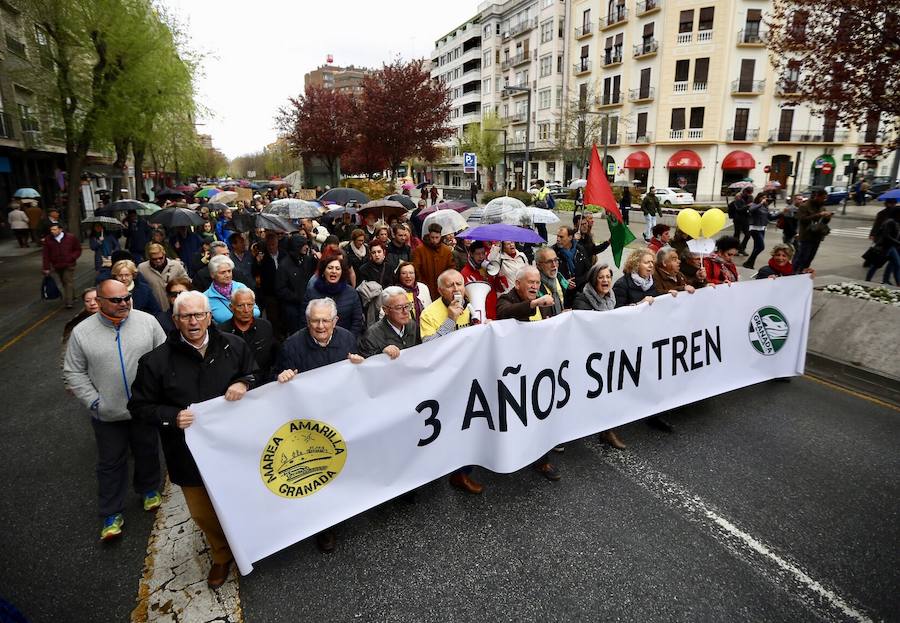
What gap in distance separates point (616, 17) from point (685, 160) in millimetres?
14333

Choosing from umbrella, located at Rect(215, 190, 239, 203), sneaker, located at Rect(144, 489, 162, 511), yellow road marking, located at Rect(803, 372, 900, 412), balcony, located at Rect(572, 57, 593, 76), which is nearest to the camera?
sneaker, located at Rect(144, 489, 162, 511)

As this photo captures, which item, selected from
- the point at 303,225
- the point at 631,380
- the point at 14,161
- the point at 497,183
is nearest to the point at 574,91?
the point at 497,183

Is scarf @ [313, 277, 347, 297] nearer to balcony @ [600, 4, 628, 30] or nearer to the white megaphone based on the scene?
the white megaphone

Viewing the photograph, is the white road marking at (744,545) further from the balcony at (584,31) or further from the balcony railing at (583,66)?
the balcony at (584,31)

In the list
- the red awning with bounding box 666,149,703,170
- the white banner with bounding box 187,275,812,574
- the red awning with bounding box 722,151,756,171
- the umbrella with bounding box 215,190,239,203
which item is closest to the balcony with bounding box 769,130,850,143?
the red awning with bounding box 722,151,756,171

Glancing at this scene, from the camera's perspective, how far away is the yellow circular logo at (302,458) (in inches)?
125

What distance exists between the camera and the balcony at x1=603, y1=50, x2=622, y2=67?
145ft

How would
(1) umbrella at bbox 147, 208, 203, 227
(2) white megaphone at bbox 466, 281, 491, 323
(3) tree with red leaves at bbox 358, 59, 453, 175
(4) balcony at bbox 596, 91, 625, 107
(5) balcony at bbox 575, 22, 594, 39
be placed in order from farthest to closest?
1. (5) balcony at bbox 575, 22, 594, 39
2. (4) balcony at bbox 596, 91, 625, 107
3. (3) tree with red leaves at bbox 358, 59, 453, 175
4. (1) umbrella at bbox 147, 208, 203, 227
5. (2) white megaphone at bbox 466, 281, 491, 323

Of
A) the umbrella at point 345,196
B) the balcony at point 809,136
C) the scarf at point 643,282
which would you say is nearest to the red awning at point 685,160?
→ the balcony at point 809,136

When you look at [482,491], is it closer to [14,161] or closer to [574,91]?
[14,161]

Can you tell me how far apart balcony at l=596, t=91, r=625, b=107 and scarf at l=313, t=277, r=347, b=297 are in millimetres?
45749

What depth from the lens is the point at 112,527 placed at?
11.6ft

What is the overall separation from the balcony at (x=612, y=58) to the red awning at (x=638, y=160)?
8289 millimetres

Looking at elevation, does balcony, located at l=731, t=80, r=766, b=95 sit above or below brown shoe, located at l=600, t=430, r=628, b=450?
above
